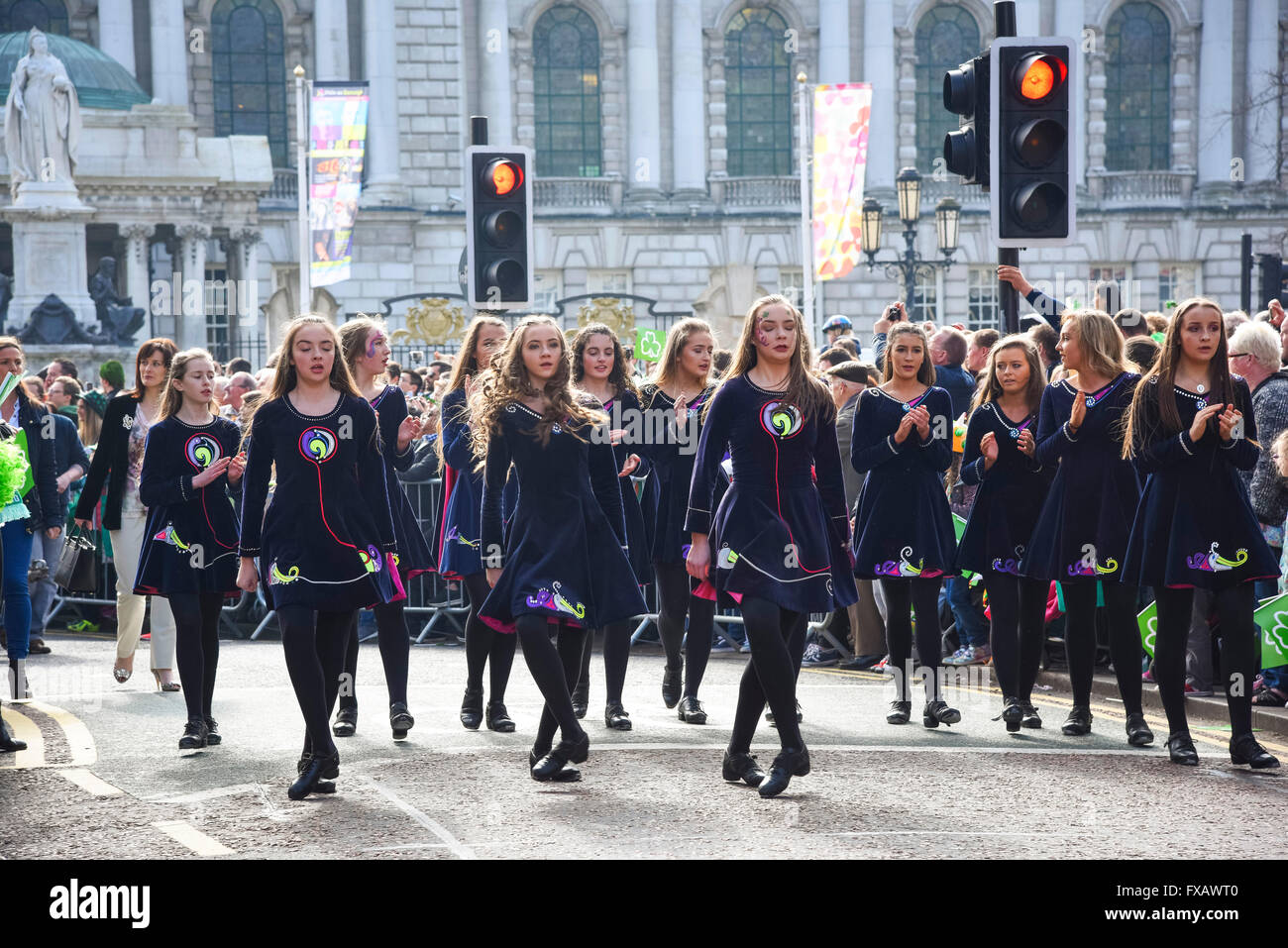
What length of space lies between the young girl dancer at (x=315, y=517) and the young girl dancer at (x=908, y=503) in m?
2.60

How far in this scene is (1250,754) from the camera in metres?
7.58

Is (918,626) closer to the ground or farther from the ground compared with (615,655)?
farther from the ground

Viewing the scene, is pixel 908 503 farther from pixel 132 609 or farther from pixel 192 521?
pixel 132 609

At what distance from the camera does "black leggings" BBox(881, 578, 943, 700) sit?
8.80 m

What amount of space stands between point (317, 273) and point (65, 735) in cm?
1724

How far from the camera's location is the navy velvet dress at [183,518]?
870cm

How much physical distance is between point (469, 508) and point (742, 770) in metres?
2.57

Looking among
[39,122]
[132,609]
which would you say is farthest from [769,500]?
[39,122]

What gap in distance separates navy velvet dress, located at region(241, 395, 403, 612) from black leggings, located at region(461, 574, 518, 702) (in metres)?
1.28

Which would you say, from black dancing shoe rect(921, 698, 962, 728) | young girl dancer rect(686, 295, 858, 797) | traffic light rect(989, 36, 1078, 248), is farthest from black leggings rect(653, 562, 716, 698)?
traffic light rect(989, 36, 1078, 248)

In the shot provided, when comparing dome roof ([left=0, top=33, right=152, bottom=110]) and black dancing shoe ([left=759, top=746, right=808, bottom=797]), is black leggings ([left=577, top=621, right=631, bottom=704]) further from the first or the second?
dome roof ([left=0, top=33, right=152, bottom=110])

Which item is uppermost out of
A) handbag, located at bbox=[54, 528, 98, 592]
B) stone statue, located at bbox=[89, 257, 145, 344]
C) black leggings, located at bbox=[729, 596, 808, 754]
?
stone statue, located at bbox=[89, 257, 145, 344]

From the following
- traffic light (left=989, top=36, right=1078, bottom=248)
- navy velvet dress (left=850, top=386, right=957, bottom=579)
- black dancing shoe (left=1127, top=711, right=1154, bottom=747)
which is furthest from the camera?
traffic light (left=989, top=36, right=1078, bottom=248)

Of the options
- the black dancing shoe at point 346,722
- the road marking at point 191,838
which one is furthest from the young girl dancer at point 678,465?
the road marking at point 191,838
